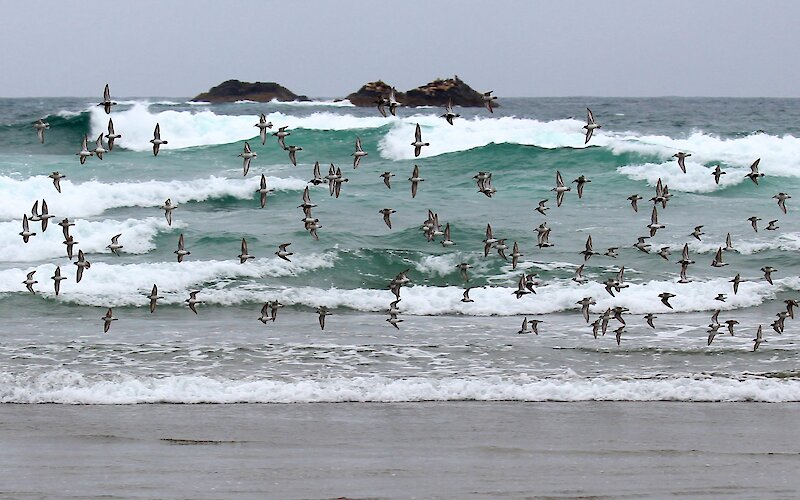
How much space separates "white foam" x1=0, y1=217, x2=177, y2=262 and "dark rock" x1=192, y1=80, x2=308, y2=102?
9439 cm

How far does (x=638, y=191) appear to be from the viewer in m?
39.6

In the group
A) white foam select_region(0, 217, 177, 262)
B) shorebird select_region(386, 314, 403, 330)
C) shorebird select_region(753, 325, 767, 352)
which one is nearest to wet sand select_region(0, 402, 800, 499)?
shorebird select_region(753, 325, 767, 352)

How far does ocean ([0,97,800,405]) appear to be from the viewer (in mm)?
16359

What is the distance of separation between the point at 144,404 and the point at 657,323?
1075cm

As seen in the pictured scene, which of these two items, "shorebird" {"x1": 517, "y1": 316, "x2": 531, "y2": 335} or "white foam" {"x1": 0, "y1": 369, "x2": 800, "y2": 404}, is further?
"shorebird" {"x1": 517, "y1": 316, "x2": 531, "y2": 335}

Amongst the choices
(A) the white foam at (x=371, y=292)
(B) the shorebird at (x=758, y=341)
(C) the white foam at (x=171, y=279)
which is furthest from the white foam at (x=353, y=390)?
(C) the white foam at (x=171, y=279)

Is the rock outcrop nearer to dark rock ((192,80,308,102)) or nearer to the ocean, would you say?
dark rock ((192,80,308,102))

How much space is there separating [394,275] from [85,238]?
31.5 feet

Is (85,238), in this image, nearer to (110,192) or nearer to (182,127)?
(110,192)

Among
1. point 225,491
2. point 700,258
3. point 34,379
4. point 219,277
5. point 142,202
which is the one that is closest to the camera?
point 225,491

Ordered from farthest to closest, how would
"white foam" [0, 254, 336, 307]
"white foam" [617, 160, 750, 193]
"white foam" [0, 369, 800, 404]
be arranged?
"white foam" [617, 160, 750, 193], "white foam" [0, 254, 336, 307], "white foam" [0, 369, 800, 404]

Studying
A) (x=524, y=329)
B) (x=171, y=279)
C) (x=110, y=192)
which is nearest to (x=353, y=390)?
(x=524, y=329)

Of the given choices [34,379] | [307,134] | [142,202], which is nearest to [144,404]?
[34,379]

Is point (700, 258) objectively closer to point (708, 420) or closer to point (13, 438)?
point (708, 420)
